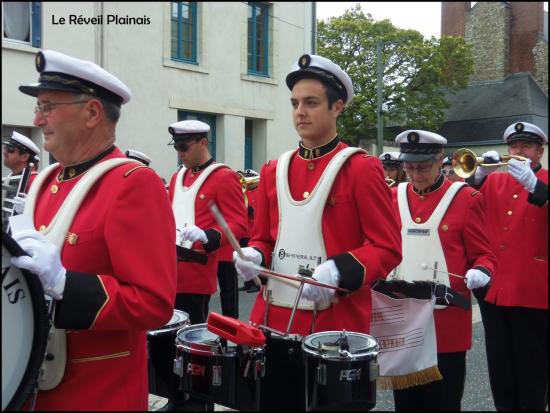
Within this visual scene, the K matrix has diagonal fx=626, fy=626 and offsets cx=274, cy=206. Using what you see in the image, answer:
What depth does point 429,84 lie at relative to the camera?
9.99 ft

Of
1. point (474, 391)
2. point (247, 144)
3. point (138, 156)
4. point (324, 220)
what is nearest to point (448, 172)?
point (474, 391)

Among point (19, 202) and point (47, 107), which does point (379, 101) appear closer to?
point (47, 107)

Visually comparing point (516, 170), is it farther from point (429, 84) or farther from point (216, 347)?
point (216, 347)

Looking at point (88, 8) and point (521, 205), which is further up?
point (88, 8)

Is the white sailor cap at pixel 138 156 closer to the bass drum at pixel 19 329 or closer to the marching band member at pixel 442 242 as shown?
the marching band member at pixel 442 242

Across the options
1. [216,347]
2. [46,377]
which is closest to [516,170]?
[216,347]

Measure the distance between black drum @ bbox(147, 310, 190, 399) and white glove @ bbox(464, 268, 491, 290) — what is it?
164 centimetres

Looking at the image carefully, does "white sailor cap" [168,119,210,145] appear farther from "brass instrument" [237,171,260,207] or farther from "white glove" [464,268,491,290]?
"white glove" [464,268,491,290]

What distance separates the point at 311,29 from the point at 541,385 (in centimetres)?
178

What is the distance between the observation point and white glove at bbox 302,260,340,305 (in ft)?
7.98

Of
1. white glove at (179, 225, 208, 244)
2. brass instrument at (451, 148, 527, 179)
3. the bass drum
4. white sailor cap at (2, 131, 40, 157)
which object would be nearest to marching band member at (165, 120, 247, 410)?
white glove at (179, 225, 208, 244)

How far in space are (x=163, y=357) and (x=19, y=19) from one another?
2.08 meters

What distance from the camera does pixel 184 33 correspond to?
4.45 m

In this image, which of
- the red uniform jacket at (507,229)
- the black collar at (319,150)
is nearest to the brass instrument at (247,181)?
the red uniform jacket at (507,229)
